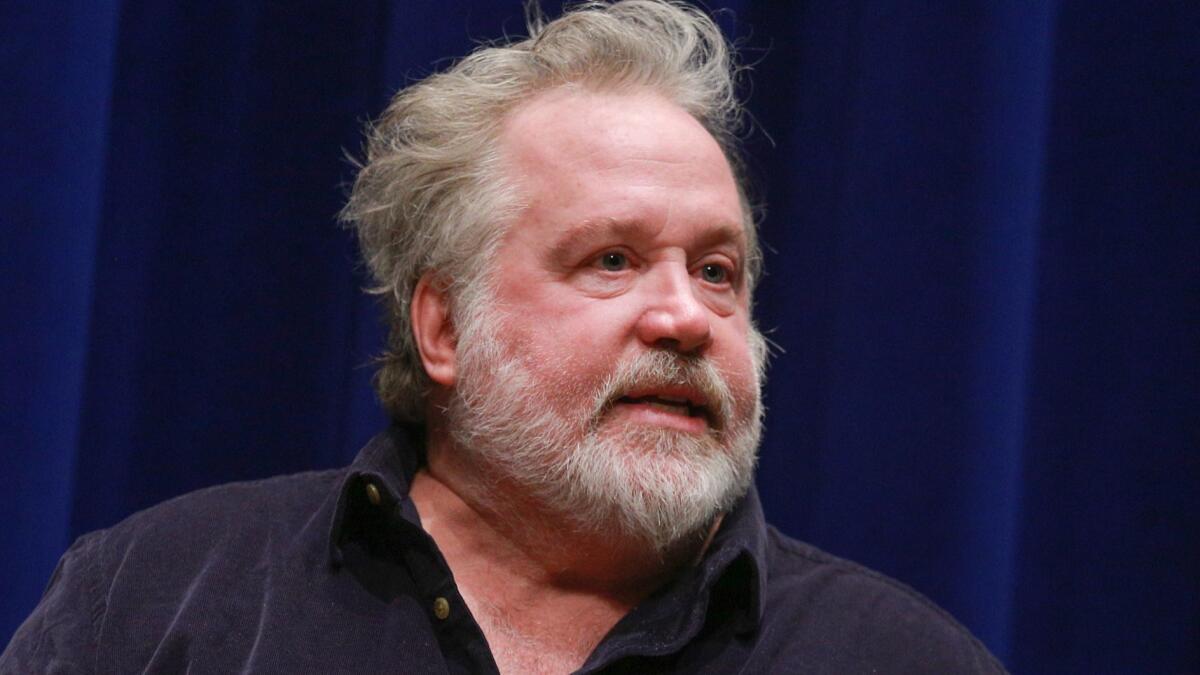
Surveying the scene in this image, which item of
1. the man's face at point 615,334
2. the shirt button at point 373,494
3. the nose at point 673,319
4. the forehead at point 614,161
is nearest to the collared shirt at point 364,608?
the shirt button at point 373,494

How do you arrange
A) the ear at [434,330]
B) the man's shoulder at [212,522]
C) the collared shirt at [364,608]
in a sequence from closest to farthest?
the collared shirt at [364,608] → the man's shoulder at [212,522] → the ear at [434,330]

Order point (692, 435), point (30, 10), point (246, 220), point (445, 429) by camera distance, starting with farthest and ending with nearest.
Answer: point (246, 220)
point (30, 10)
point (445, 429)
point (692, 435)

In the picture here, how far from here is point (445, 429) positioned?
1.52 metres

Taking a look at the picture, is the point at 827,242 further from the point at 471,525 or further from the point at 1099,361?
the point at 471,525

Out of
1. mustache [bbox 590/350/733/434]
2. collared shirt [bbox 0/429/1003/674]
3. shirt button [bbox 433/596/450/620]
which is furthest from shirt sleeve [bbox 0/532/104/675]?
mustache [bbox 590/350/733/434]

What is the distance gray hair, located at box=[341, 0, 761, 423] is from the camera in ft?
4.88

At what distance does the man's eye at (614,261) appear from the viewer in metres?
1.39

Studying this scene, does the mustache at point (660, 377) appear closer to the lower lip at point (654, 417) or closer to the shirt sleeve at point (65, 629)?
the lower lip at point (654, 417)

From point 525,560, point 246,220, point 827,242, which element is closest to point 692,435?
point 525,560

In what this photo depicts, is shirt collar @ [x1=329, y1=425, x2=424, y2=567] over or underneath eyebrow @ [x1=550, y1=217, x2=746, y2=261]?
underneath

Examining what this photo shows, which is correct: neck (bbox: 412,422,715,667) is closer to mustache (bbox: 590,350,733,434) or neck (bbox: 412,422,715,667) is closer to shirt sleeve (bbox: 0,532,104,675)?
mustache (bbox: 590,350,733,434)

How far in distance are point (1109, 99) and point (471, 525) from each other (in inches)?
39.9

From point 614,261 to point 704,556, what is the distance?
340mm

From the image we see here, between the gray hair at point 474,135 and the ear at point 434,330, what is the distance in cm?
2
